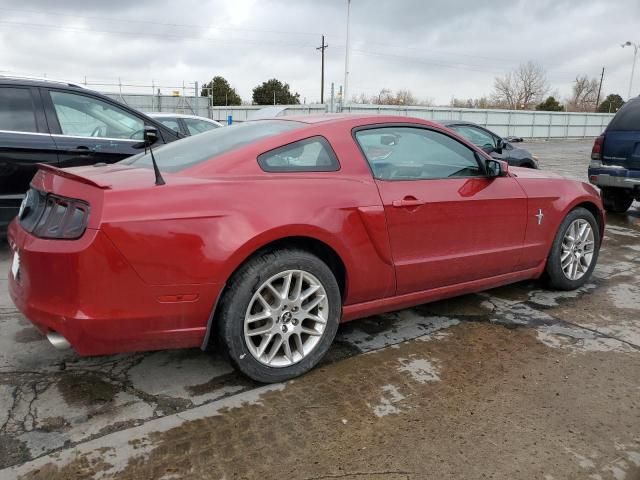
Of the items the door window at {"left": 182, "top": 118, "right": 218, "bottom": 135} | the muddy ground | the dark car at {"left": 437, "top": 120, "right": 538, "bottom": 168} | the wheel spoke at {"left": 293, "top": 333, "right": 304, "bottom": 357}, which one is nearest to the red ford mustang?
the wheel spoke at {"left": 293, "top": 333, "right": 304, "bottom": 357}

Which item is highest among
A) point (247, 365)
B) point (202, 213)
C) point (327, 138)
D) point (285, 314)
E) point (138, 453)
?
point (327, 138)

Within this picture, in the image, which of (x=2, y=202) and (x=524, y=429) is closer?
(x=524, y=429)

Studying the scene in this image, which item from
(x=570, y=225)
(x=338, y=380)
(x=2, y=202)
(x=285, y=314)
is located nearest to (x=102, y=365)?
(x=285, y=314)

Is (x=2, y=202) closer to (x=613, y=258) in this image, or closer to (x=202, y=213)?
(x=202, y=213)

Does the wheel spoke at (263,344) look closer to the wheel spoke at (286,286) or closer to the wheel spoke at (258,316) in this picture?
the wheel spoke at (258,316)

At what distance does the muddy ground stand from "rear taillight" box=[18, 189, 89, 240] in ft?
2.74

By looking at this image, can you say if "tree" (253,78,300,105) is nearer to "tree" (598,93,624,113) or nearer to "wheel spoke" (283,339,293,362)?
"tree" (598,93,624,113)

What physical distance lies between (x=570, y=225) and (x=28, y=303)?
12.6 ft

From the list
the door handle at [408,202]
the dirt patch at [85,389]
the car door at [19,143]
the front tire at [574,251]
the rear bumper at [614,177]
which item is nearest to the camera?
the dirt patch at [85,389]

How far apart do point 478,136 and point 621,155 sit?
2.26 m

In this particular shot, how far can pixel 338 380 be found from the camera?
291cm

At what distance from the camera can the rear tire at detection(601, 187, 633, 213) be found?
27.0 ft

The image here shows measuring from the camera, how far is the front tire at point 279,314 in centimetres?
266

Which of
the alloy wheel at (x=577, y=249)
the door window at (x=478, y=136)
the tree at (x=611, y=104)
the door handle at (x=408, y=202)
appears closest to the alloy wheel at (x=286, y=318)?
the door handle at (x=408, y=202)
